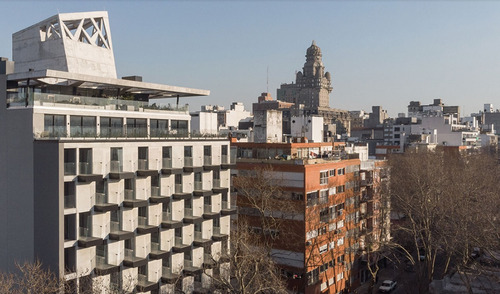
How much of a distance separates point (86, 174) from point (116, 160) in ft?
11.2

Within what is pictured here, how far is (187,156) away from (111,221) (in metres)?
10.6

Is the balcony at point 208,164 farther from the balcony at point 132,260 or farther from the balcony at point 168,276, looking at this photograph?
the balcony at point 132,260

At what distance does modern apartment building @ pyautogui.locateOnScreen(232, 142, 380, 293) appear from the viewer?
54094 mm

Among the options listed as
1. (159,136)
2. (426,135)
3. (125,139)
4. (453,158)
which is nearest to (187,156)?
(159,136)

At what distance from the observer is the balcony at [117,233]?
36.0m

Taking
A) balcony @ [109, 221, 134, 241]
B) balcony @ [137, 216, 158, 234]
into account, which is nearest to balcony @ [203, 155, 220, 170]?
balcony @ [137, 216, 158, 234]

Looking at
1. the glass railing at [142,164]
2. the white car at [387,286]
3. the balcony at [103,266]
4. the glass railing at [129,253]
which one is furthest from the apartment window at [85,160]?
the white car at [387,286]

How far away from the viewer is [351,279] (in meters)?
64.8

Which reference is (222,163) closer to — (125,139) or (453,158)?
(125,139)

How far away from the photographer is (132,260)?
1480 inches

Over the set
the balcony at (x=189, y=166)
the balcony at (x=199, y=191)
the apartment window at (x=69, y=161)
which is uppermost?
the apartment window at (x=69, y=161)

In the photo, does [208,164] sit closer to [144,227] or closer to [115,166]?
[144,227]

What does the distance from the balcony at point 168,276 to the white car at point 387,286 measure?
115ft

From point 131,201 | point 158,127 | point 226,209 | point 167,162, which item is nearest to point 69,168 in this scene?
point 131,201
